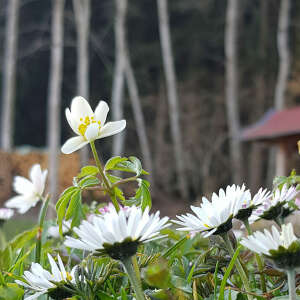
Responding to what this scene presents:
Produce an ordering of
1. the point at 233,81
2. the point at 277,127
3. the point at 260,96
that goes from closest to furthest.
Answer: the point at 277,127 < the point at 233,81 < the point at 260,96

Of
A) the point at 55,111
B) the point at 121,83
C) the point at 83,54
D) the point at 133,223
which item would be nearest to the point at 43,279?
the point at 133,223

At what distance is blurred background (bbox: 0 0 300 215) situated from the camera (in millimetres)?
11031

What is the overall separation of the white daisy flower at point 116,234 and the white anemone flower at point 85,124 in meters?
0.15

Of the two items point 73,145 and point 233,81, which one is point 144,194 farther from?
point 233,81

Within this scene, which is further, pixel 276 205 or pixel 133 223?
pixel 276 205

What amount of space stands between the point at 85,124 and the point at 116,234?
0.70 ft

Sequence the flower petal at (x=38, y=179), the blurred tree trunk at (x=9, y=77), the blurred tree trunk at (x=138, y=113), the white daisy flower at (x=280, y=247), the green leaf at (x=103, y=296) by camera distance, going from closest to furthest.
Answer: the white daisy flower at (x=280, y=247) → the green leaf at (x=103, y=296) → the flower petal at (x=38, y=179) → the blurred tree trunk at (x=9, y=77) → the blurred tree trunk at (x=138, y=113)

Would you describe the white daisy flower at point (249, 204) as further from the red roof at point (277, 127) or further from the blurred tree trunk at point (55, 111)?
the blurred tree trunk at point (55, 111)

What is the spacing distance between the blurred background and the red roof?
9.74 ft

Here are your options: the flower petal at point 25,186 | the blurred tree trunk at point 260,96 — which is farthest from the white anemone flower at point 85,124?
the blurred tree trunk at point 260,96

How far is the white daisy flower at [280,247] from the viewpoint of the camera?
430mm

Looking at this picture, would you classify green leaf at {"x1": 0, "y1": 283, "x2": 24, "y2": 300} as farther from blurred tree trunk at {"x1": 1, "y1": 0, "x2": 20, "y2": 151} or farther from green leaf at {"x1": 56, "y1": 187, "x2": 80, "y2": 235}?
blurred tree trunk at {"x1": 1, "y1": 0, "x2": 20, "y2": 151}

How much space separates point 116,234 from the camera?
1.46ft

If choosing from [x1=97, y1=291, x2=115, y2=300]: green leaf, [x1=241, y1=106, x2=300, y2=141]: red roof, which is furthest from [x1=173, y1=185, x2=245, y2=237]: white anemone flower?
[x1=241, y1=106, x2=300, y2=141]: red roof
